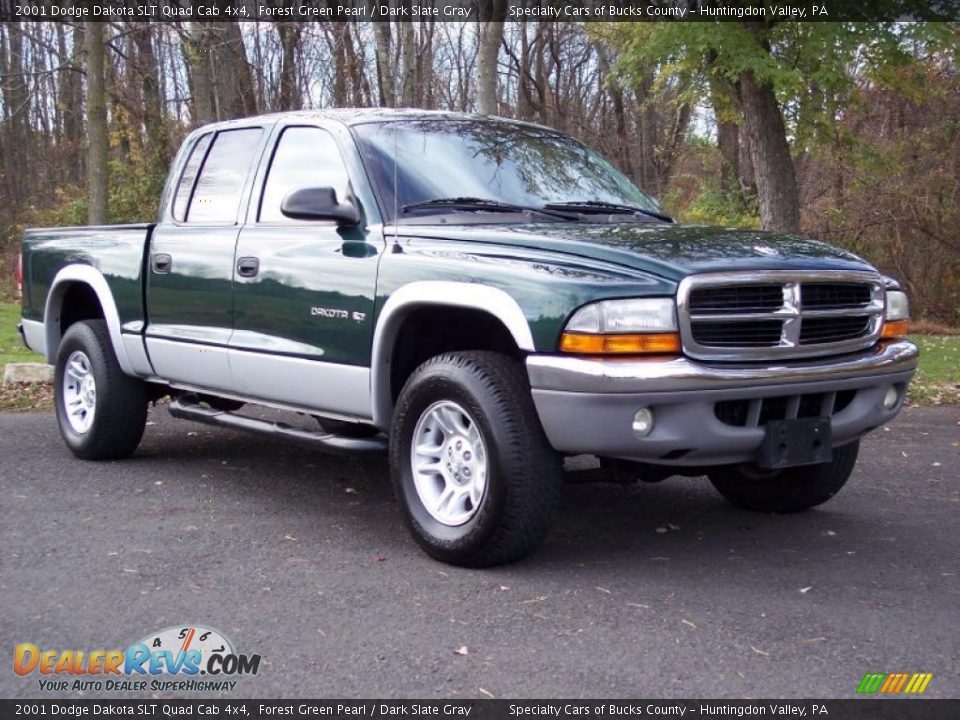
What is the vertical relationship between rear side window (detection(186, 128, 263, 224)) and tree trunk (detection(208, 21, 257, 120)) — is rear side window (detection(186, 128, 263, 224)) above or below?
below

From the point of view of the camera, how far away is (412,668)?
3676 millimetres

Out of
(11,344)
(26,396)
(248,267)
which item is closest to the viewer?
(248,267)

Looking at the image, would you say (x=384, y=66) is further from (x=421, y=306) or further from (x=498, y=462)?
(x=498, y=462)

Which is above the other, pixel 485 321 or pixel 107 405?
pixel 485 321

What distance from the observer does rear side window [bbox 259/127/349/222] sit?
19.0ft

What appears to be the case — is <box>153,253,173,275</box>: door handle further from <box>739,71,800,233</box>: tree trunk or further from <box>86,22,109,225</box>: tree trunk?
<box>86,22,109,225</box>: tree trunk

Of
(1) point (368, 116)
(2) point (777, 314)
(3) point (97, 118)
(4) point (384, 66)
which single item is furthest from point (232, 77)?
(2) point (777, 314)

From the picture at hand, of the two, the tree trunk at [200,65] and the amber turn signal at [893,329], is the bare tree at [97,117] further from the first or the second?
the amber turn signal at [893,329]

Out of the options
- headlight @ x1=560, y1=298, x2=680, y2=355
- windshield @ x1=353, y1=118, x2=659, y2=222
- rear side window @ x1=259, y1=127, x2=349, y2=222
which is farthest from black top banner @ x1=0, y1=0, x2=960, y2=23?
headlight @ x1=560, y1=298, x2=680, y2=355

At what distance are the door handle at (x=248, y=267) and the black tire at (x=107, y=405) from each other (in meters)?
1.58

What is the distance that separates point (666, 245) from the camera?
187 inches

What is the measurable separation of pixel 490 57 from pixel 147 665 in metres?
10.3

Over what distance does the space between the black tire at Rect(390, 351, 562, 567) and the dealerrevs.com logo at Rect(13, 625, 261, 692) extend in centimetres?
116

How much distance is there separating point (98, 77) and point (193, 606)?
1126 centimetres
